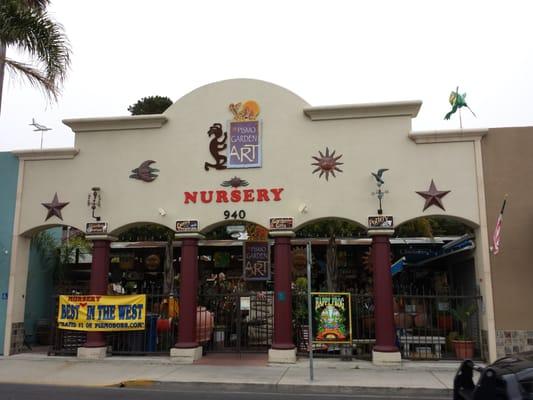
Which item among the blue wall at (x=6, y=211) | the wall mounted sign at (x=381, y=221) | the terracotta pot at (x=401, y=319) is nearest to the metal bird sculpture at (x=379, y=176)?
the wall mounted sign at (x=381, y=221)

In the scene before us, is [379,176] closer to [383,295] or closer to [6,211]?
[383,295]

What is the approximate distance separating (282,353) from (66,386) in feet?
17.3

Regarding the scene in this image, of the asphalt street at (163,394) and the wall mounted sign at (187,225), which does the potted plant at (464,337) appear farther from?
the wall mounted sign at (187,225)

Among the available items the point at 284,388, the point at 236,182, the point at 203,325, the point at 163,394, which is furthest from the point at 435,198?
the point at 163,394

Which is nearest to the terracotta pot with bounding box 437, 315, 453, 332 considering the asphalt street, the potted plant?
the potted plant

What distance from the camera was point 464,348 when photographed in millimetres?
14039

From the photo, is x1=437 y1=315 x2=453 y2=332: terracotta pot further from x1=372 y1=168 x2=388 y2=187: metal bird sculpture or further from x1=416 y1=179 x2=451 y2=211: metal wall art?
x1=372 y1=168 x2=388 y2=187: metal bird sculpture

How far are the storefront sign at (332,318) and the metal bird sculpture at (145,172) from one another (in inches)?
223

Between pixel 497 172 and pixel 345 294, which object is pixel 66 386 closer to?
pixel 345 294

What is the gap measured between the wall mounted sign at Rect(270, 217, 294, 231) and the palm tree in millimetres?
6986

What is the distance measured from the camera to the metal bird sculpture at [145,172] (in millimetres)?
15383

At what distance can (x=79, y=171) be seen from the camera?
15836mm

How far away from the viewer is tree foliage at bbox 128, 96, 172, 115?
103 feet

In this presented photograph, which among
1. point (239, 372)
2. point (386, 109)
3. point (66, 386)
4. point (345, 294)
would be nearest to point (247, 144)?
point (386, 109)
